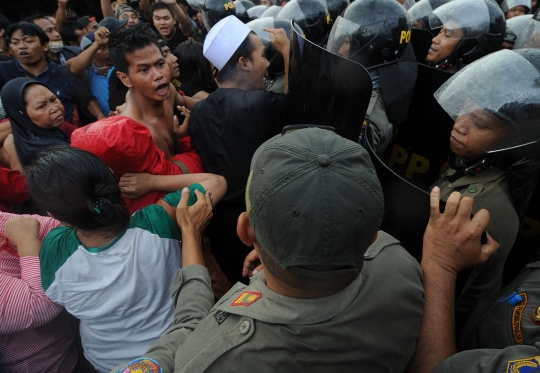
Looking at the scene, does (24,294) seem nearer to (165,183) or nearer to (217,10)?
(165,183)

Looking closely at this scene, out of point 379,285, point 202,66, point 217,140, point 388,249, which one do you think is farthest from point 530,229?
point 202,66

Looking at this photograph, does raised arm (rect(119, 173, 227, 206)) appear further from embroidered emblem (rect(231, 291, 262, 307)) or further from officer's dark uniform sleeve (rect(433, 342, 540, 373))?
officer's dark uniform sleeve (rect(433, 342, 540, 373))

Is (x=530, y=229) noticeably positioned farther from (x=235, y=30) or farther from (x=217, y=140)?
(x=235, y=30)

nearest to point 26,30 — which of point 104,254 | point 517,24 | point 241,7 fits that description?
point 104,254

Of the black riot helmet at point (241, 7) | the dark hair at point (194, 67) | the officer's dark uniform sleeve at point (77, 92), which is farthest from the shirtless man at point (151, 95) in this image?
the black riot helmet at point (241, 7)

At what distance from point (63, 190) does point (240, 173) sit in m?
1.11

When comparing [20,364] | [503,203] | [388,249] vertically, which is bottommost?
[20,364]

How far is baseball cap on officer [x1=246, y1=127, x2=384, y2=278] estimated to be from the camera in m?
0.79

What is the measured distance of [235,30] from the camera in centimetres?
242

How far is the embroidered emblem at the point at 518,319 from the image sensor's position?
1075 mm

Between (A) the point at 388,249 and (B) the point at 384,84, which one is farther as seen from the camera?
(B) the point at 384,84

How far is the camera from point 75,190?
146 cm

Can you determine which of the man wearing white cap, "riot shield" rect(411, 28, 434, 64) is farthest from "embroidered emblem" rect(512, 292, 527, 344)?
"riot shield" rect(411, 28, 434, 64)

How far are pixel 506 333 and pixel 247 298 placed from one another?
2.63 feet
